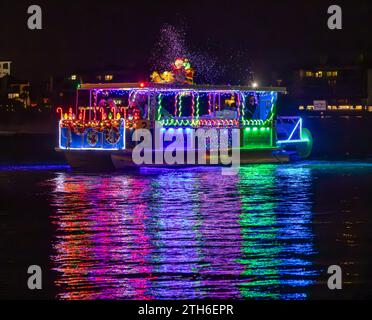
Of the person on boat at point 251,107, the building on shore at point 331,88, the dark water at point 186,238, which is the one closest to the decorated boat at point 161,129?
the person on boat at point 251,107

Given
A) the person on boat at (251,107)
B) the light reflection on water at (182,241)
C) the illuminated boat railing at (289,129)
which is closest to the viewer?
the light reflection on water at (182,241)

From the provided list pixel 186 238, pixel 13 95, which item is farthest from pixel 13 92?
pixel 186 238

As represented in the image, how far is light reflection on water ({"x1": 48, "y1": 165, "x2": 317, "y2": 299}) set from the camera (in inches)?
520

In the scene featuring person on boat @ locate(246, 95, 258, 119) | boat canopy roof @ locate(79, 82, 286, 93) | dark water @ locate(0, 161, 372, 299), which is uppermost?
boat canopy roof @ locate(79, 82, 286, 93)

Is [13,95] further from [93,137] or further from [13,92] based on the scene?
[93,137]

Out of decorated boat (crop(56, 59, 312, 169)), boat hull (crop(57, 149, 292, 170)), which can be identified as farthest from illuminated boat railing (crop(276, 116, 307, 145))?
boat hull (crop(57, 149, 292, 170))

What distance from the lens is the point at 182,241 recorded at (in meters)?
16.9

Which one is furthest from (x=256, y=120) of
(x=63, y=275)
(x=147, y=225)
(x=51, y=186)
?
(x=63, y=275)

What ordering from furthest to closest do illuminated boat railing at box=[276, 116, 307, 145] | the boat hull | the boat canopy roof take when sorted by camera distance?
1. illuminated boat railing at box=[276, 116, 307, 145]
2. the boat canopy roof
3. the boat hull

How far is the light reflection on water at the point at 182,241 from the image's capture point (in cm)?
1322

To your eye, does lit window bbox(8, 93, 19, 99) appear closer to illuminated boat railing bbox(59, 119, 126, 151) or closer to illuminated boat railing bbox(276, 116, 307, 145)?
illuminated boat railing bbox(276, 116, 307, 145)

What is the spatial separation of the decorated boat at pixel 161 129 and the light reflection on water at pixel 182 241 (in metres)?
7.99

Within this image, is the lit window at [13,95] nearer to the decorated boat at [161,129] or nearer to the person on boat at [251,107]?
the person on boat at [251,107]

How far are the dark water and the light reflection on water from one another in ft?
0.06
